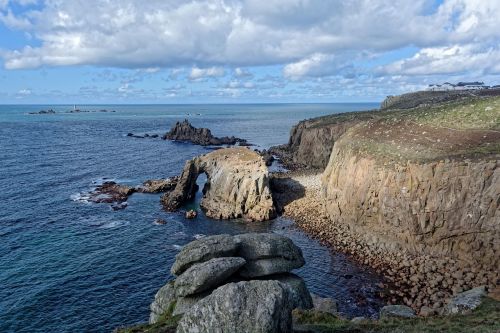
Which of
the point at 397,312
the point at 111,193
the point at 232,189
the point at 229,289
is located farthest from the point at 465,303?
the point at 111,193

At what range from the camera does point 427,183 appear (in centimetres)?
5034

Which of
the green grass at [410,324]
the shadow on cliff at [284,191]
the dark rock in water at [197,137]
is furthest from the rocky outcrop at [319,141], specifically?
the green grass at [410,324]

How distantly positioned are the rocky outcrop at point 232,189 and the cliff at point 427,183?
386 inches

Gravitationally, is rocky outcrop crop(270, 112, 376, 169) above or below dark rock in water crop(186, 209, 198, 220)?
above

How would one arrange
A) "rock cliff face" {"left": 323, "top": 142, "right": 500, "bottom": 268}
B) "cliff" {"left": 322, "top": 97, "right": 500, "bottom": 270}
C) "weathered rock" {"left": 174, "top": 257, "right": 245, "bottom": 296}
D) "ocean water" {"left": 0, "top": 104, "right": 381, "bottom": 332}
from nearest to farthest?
"weathered rock" {"left": 174, "top": 257, "right": 245, "bottom": 296} < "ocean water" {"left": 0, "top": 104, "right": 381, "bottom": 332} < "rock cliff face" {"left": 323, "top": 142, "right": 500, "bottom": 268} < "cliff" {"left": 322, "top": 97, "right": 500, "bottom": 270}

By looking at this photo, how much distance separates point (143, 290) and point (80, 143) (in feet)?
384

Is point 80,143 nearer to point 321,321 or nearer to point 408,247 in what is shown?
point 408,247

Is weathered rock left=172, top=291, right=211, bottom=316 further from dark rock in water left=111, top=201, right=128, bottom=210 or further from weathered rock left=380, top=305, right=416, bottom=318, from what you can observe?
dark rock in water left=111, top=201, right=128, bottom=210

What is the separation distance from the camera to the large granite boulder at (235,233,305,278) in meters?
32.3

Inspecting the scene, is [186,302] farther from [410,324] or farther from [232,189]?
[232,189]

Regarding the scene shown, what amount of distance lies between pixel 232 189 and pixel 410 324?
44676mm

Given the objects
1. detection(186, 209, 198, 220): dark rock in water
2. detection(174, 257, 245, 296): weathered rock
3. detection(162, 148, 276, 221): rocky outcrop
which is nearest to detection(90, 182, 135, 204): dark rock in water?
detection(162, 148, 276, 221): rocky outcrop

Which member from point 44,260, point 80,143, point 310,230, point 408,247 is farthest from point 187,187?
point 80,143

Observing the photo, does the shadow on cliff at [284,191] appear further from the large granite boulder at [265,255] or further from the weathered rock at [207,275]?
the weathered rock at [207,275]
